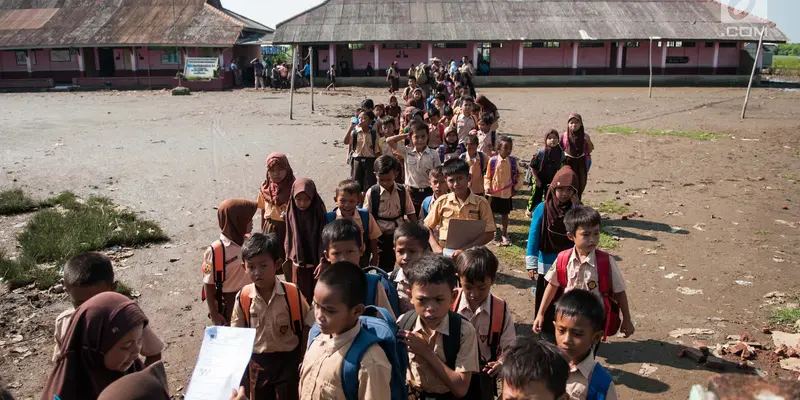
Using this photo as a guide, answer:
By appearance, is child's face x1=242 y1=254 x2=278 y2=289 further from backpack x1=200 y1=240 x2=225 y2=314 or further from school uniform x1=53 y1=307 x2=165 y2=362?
backpack x1=200 y1=240 x2=225 y2=314

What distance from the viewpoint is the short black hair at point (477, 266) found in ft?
10.0

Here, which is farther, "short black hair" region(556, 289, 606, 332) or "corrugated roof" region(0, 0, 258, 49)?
"corrugated roof" region(0, 0, 258, 49)

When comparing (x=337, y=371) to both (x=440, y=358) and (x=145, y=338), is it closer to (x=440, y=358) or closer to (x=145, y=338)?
(x=440, y=358)

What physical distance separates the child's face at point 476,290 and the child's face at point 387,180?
6.42ft

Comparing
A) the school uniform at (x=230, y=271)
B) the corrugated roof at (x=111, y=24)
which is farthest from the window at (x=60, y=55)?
the school uniform at (x=230, y=271)

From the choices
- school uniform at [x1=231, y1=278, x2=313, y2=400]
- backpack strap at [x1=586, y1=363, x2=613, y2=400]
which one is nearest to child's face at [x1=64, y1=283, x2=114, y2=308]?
school uniform at [x1=231, y1=278, x2=313, y2=400]

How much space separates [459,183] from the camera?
4598 mm

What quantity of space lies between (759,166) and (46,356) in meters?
12.0

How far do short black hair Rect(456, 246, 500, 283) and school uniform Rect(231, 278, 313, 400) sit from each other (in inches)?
34.8

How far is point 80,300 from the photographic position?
2.87 m

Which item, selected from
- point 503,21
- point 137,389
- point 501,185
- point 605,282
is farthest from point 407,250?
point 503,21

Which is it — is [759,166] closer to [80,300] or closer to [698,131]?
[698,131]

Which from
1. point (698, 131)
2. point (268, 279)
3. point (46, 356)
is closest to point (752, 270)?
point (268, 279)

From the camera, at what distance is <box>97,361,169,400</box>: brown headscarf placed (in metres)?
1.67
